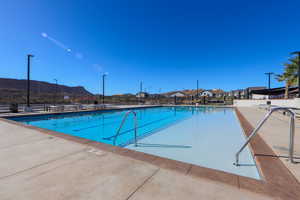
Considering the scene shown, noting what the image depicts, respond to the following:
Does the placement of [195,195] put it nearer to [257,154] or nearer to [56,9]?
[257,154]

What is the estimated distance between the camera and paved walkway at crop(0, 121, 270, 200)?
1.45m

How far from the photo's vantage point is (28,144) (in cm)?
314

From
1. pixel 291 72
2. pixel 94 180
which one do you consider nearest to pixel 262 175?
pixel 94 180

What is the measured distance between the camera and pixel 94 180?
173 centimetres

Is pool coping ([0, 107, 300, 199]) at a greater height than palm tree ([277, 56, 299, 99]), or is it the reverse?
palm tree ([277, 56, 299, 99])

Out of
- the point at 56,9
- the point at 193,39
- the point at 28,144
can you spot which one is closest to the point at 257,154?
the point at 28,144

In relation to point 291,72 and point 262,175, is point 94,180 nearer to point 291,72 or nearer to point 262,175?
point 262,175

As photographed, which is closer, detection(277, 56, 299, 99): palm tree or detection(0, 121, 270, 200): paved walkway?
detection(0, 121, 270, 200): paved walkway

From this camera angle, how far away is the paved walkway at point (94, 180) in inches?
57.2

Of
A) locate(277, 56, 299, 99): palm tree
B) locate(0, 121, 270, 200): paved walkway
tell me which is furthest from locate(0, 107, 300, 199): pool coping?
locate(277, 56, 299, 99): palm tree

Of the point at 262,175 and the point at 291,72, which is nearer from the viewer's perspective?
the point at 262,175

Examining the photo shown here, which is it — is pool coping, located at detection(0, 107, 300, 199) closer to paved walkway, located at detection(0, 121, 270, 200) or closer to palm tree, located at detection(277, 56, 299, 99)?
paved walkway, located at detection(0, 121, 270, 200)

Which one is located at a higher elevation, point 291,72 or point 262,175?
point 291,72

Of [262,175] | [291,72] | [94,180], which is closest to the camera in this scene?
[94,180]
